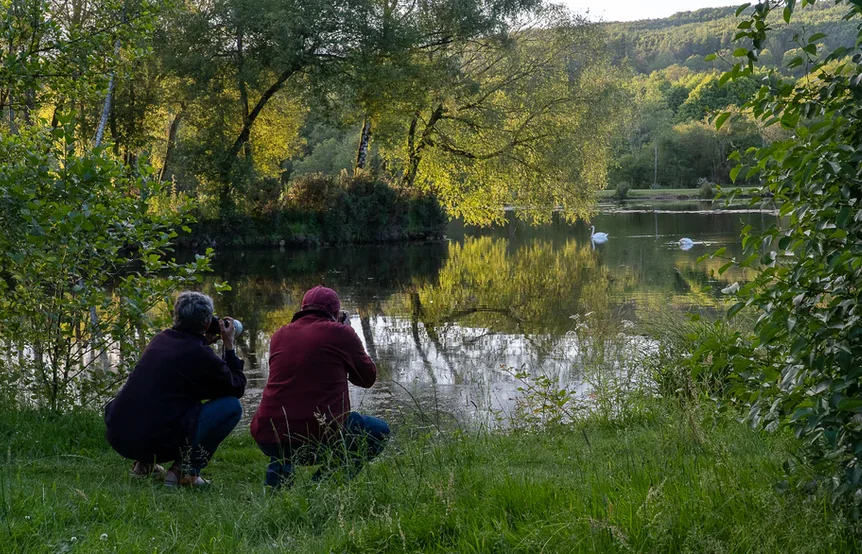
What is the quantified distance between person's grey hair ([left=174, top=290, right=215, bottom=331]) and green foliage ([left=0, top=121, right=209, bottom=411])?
1.06 m

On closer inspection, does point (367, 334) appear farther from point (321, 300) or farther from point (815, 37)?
point (815, 37)

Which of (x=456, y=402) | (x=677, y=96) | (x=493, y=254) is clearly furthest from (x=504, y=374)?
Answer: (x=677, y=96)

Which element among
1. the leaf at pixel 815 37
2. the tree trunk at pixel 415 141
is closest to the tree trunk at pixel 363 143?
the tree trunk at pixel 415 141

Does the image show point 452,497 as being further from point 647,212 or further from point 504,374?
point 647,212

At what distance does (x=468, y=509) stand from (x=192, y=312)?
7.91 feet

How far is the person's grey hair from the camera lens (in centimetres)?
496

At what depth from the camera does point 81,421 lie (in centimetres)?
600

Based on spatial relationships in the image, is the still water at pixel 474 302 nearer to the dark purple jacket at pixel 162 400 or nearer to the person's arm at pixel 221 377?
the person's arm at pixel 221 377

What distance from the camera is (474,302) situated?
1667cm

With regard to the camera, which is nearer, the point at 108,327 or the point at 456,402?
the point at 108,327

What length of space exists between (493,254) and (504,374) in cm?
1901

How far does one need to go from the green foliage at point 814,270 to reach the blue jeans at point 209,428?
3.27 metres

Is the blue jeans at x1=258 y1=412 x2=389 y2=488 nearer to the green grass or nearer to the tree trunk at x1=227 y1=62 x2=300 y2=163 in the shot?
the green grass

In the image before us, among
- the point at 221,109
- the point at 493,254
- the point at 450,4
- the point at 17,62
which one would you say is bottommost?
the point at 493,254
